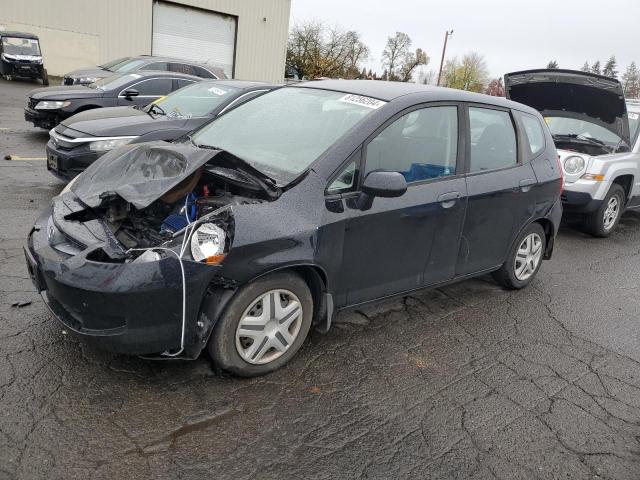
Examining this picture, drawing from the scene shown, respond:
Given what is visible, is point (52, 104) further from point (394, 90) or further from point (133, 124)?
point (394, 90)

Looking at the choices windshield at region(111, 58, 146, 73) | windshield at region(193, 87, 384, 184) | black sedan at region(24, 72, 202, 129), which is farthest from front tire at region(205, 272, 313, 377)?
windshield at region(111, 58, 146, 73)

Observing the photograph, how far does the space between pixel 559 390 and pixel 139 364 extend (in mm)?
2683

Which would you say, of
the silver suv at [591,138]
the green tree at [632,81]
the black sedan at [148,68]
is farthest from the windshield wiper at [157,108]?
the green tree at [632,81]

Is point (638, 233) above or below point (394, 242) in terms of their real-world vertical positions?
below

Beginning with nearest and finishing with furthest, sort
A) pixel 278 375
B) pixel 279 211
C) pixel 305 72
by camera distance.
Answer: pixel 279 211 < pixel 278 375 < pixel 305 72

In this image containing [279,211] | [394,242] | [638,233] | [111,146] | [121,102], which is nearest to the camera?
[279,211]

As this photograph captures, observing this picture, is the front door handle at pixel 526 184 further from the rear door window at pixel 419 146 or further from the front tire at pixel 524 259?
the rear door window at pixel 419 146

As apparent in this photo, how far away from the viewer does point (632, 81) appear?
6488 centimetres

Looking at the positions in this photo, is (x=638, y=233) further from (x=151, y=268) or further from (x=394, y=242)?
(x=151, y=268)

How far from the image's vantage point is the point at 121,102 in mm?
9922

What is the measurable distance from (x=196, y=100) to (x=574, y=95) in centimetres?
528

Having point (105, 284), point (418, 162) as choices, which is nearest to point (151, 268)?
point (105, 284)

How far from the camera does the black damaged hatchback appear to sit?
9.09ft

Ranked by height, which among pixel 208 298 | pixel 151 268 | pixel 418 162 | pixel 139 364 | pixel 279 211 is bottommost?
pixel 139 364
